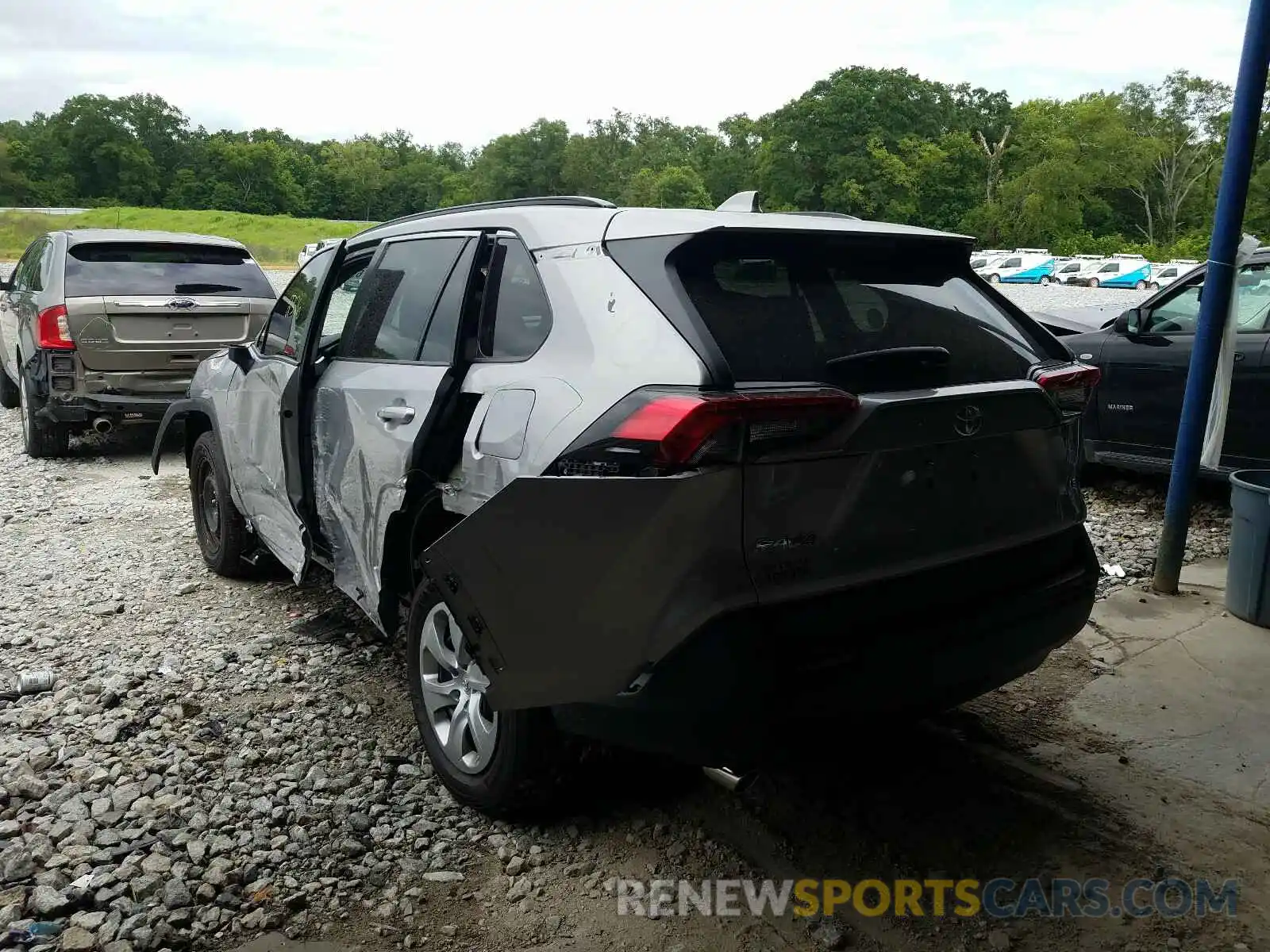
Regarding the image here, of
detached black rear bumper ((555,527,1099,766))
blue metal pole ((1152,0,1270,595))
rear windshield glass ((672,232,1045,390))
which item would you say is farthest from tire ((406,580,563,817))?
blue metal pole ((1152,0,1270,595))

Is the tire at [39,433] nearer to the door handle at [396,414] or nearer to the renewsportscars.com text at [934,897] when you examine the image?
the door handle at [396,414]

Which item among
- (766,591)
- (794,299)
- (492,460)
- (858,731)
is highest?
(794,299)

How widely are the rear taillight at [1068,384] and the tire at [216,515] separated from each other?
3842 millimetres

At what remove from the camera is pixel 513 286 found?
3.05 m

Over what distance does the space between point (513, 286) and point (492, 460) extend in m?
0.63

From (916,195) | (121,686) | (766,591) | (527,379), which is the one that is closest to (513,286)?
(527,379)

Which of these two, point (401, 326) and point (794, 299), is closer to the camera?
point (794, 299)

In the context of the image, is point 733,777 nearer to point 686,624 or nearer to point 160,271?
point 686,624

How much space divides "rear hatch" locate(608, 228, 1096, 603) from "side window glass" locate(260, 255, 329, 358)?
211cm

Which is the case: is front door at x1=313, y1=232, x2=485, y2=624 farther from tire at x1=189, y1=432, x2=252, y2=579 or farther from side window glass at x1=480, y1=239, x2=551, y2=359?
tire at x1=189, y1=432, x2=252, y2=579

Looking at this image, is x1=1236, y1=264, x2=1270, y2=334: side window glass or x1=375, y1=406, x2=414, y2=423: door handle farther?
x1=1236, y1=264, x2=1270, y2=334: side window glass

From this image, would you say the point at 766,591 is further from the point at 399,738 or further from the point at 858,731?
the point at 399,738

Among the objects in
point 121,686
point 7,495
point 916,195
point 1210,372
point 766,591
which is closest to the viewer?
point 766,591

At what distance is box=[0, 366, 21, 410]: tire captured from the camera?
1102 centimetres
